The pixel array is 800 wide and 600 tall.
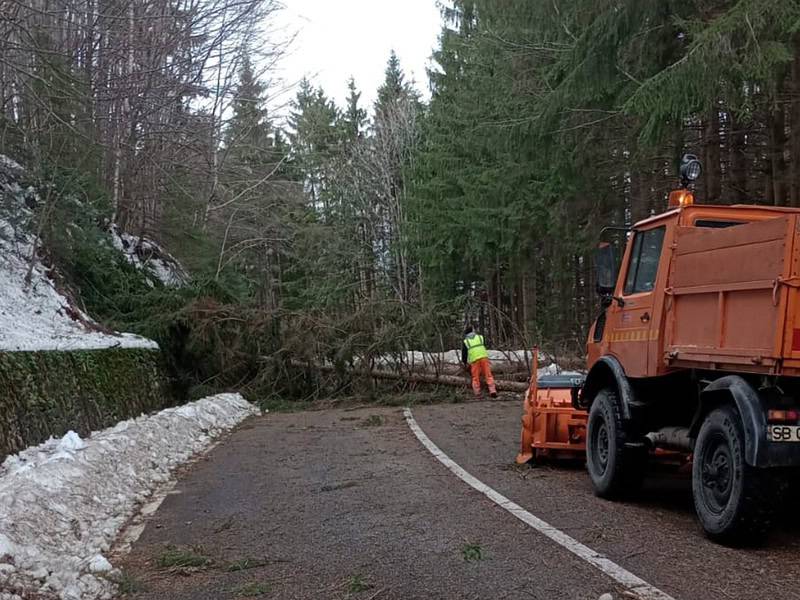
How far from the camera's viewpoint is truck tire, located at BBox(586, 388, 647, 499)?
713 centimetres

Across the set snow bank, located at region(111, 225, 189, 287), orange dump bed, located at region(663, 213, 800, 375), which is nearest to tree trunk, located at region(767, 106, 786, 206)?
orange dump bed, located at region(663, 213, 800, 375)

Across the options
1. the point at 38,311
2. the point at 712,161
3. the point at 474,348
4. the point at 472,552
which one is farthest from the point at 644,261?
the point at 38,311

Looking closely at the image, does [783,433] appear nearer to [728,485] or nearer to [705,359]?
[728,485]

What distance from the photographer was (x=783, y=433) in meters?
5.09

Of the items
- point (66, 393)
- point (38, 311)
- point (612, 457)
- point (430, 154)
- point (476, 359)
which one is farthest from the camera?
point (430, 154)

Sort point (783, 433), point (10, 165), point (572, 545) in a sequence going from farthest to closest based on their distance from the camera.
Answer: point (10, 165) < point (572, 545) < point (783, 433)

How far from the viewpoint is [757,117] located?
14250 mm

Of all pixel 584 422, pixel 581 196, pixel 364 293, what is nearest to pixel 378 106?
pixel 364 293

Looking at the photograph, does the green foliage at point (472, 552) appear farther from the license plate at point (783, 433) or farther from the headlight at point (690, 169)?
the headlight at point (690, 169)

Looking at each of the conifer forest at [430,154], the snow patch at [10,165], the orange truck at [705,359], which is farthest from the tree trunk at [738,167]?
the snow patch at [10,165]

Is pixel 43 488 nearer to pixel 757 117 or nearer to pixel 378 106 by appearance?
pixel 757 117

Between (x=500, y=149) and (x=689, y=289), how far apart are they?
9.95 meters

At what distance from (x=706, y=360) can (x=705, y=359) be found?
0.5 inches

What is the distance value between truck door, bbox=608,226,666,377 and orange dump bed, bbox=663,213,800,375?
36cm
